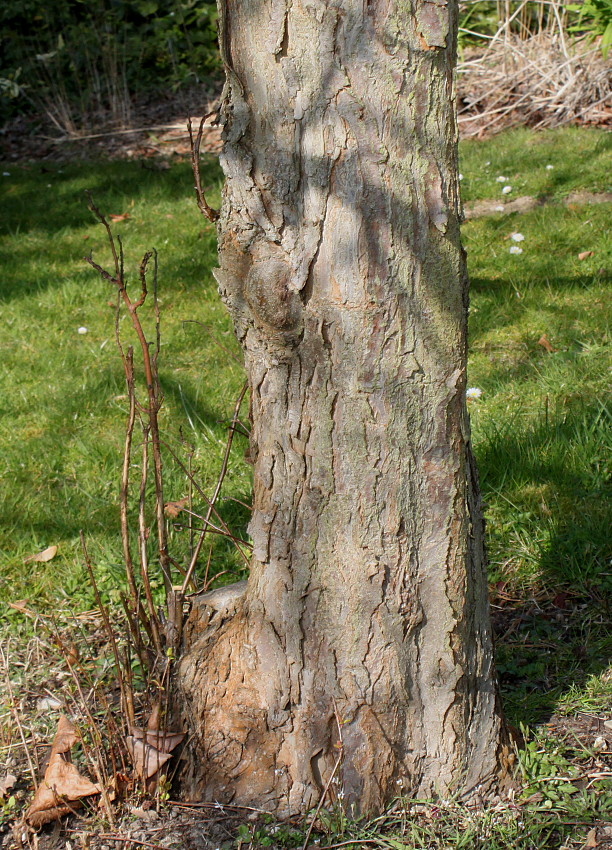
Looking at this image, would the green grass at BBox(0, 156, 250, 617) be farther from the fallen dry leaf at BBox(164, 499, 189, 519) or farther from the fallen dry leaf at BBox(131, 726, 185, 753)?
the fallen dry leaf at BBox(131, 726, 185, 753)

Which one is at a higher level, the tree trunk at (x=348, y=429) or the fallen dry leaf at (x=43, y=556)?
the tree trunk at (x=348, y=429)

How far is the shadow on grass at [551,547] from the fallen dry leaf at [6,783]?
1294 mm

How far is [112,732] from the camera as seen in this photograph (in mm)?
1965

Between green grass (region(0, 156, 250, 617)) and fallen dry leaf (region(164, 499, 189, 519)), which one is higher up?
green grass (region(0, 156, 250, 617))

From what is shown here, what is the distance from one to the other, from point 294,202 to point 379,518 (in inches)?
26.0

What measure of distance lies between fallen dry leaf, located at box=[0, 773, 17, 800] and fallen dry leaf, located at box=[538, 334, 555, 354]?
2962mm

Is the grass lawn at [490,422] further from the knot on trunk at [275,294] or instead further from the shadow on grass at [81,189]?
the knot on trunk at [275,294]

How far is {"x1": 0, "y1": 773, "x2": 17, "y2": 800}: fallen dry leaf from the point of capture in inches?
82.5

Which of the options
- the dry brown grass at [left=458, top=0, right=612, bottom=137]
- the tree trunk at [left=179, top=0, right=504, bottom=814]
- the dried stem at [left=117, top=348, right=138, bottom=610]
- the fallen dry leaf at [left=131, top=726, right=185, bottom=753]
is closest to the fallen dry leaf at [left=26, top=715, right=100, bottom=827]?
the fallen dry leaf at [left=131, top=726, right=185, bottom=753]

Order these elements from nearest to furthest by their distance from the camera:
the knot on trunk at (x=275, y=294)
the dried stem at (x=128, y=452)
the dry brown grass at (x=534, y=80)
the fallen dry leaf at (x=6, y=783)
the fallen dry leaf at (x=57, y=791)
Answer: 1. the knot on trunk at (x=275, y=294)
2. the dried stem at (x=128, y=452)
3. the fallen dry leaf at (x=57, y=791)
4. the fallen dry leaf at (x=6, y=783)
5. the dry brown grass at (x=534, y=80)

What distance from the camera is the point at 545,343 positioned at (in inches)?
161

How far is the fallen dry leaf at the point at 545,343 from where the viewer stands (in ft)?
13.3

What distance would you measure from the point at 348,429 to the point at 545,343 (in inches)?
105

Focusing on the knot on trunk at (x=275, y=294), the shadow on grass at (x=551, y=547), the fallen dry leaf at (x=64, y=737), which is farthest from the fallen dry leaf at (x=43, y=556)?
the knot on trunk at (x=275, y=294)
